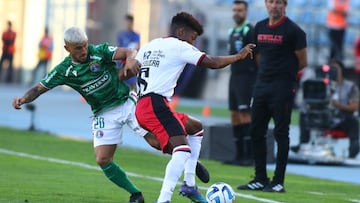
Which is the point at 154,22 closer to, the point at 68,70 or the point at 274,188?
the point at 274,188

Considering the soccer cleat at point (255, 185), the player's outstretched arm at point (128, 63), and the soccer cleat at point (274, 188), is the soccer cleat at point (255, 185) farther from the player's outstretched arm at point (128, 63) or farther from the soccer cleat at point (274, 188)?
the player's outstretched arm at point (128, 63)

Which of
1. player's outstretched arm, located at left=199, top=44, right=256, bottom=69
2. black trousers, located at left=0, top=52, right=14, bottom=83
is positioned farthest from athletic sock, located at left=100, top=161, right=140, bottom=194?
black trousers, located at left=0, top=52, right=14, bottom=83

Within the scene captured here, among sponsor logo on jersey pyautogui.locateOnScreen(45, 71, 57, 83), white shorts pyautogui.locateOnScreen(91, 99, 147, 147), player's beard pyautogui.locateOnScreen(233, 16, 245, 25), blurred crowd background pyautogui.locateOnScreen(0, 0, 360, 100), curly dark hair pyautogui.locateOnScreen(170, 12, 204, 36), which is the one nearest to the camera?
curly dark hair pyautogui.locateOnScreen(170, 12, 204, 36)

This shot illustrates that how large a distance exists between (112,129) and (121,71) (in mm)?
552

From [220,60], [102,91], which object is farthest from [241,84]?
[220,60]

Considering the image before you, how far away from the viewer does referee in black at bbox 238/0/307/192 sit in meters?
12.8

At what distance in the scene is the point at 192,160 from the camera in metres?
10.8

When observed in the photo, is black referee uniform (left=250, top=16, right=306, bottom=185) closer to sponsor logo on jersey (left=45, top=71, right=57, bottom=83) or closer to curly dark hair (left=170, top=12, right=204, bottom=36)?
curly dark hair (left=170, top=12, right=204, bottom=36)

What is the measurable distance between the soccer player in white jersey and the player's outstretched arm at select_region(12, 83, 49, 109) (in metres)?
1.11

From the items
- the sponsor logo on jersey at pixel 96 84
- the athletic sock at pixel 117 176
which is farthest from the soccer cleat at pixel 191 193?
the sponsor logo on jersey at pixel 96 84

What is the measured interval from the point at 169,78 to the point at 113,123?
3.07 feet

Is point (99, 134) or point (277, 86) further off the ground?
point (277, 86)

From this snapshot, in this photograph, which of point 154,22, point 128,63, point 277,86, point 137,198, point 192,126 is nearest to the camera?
point 128,63

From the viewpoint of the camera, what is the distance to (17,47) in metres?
46.2
